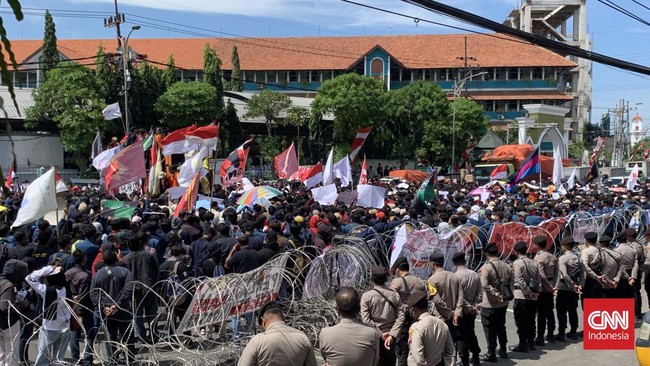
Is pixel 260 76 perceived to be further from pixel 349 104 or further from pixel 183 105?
pixel 183 105

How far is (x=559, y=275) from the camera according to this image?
10.7 metres

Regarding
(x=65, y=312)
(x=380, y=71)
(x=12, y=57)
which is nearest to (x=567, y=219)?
(x=65, y=312)

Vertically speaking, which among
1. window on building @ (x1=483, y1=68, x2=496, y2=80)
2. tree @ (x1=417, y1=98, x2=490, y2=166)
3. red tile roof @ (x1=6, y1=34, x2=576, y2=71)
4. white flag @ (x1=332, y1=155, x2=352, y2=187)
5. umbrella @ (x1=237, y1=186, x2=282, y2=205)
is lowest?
umbrella @ (x1=237, y1=186, x2=282, y2=205)

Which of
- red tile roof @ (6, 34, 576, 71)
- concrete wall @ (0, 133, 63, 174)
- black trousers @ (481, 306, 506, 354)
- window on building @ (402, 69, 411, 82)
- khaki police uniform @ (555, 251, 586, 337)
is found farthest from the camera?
window on building @ (402, 69, 411, 82)

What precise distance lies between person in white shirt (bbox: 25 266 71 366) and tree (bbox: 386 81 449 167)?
4554 cm

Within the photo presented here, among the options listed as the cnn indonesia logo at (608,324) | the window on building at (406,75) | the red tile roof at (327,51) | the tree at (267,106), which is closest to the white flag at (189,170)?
the cnn indonesia logo at (608,324)

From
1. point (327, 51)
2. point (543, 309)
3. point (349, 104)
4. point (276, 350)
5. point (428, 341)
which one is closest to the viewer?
point (276, 350)

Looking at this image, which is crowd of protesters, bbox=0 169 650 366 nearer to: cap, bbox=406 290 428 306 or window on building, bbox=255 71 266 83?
cap, bbox=406 290 428 306

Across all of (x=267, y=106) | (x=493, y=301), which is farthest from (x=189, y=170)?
(x=267, y=106)

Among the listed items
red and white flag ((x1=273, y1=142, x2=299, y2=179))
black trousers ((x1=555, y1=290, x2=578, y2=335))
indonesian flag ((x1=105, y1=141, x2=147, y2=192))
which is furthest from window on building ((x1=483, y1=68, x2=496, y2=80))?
black trousers ((x1=555, y1=290, x2=578, y2=335))

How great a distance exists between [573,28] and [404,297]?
95.7 metres

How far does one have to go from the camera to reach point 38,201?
11523 millimetres

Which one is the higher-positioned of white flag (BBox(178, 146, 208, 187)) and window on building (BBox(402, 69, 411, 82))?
window on building (BBox(402, 69, 411, 82))

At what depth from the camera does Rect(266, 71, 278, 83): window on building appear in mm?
80375
